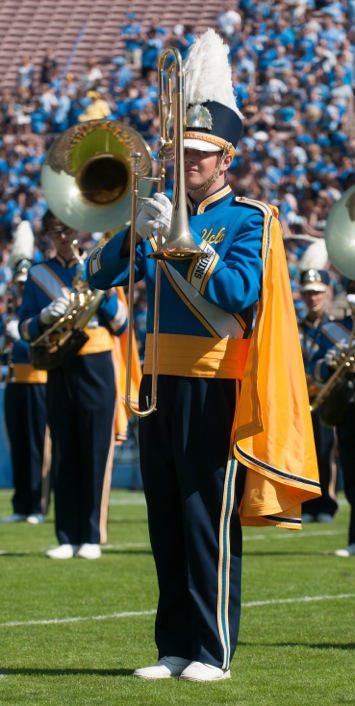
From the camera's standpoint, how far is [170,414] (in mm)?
4984

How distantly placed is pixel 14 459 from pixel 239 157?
8751 mm

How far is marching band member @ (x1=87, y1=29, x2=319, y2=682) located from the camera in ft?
16.0

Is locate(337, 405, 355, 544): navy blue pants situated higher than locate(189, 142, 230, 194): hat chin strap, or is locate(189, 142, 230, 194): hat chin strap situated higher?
locate(189, 142, 230, 194): hat chin strap

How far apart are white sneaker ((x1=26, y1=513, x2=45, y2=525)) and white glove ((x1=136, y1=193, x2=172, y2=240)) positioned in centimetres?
786

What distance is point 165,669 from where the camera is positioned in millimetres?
5000

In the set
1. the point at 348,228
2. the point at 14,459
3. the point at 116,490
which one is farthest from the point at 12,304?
the point at 348,228

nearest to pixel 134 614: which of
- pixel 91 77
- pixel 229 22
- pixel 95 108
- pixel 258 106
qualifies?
pixel 258 106

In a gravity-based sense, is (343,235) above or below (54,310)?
above

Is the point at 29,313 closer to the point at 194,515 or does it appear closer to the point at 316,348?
the point at 316,348

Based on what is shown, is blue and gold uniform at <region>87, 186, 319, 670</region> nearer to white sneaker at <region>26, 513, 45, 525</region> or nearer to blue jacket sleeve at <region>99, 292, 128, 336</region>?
blue jacket sleeve at <region>99, 292, 128, 336</region>

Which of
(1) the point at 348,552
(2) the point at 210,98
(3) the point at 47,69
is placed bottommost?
(1) the point at 348,552

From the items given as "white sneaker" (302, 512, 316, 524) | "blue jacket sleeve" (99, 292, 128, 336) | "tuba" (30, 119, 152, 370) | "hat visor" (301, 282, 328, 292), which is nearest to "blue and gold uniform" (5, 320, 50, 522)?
"white sneaker" (302, 512, 316, 524)

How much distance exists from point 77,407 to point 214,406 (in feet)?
14.0

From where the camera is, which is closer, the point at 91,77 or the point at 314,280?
the point at 314,280
